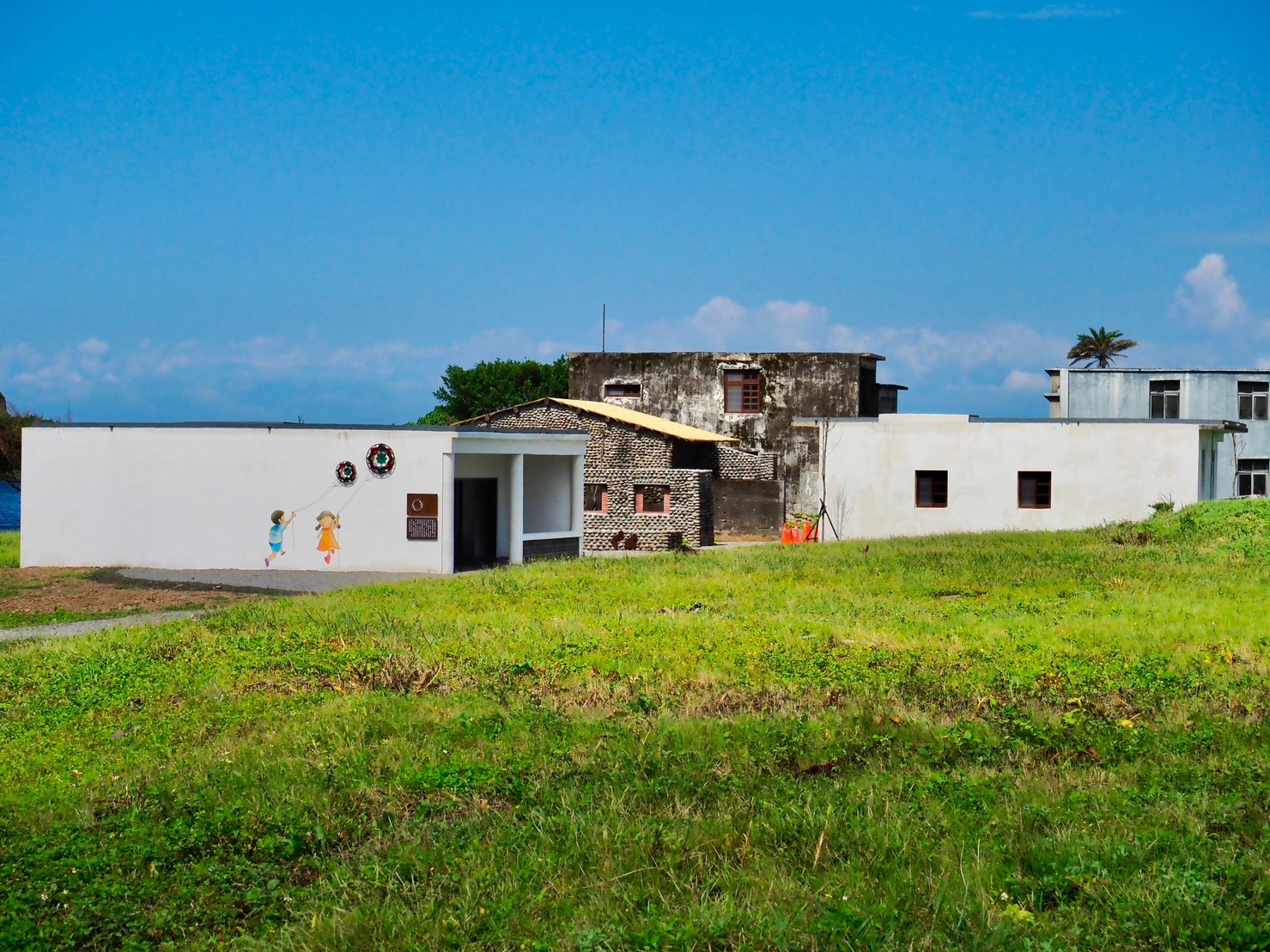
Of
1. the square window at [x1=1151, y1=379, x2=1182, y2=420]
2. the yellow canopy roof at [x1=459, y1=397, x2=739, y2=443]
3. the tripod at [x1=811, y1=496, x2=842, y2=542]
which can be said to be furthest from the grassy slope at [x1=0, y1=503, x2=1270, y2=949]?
the square window at [x1=1151, y1=379, x2=1182, y2=420]

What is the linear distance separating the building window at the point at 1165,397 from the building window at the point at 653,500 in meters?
20.9

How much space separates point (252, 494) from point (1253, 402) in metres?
37.0

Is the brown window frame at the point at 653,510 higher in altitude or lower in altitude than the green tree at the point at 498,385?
lower

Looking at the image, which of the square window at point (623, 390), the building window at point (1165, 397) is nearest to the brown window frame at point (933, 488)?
the building window at point (1165, 397)

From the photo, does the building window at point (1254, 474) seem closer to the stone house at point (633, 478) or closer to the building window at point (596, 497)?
the stone house at point (633, 478)

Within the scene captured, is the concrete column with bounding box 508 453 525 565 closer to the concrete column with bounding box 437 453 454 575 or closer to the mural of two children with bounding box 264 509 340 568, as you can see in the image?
the concrete column with bounding box 437 453 454 575

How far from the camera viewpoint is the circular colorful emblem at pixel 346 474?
1129 inches

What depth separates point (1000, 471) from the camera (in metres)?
36.4

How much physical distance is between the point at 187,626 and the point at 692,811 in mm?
11248

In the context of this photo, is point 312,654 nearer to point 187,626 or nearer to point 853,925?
point 187,626

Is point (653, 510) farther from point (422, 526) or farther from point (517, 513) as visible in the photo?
point (422, 526)

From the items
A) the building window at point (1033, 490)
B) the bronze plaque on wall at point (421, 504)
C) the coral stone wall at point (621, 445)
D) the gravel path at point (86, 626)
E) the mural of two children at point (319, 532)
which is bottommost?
the gravel path at point (86, 626)

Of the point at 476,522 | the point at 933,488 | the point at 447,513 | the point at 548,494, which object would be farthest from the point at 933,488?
the point at 447,513

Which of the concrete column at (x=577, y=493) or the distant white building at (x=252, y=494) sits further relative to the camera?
the concrete column at (x=577, y=493)
